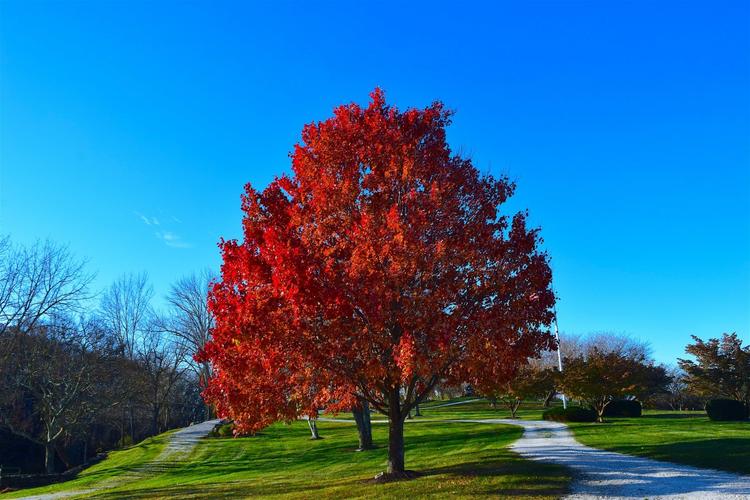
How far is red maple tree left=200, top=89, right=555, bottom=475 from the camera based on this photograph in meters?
11.0

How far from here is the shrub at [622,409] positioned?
35.8 m

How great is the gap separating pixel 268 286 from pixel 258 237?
167cm

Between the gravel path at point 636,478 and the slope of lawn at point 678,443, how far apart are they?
806 millimetres

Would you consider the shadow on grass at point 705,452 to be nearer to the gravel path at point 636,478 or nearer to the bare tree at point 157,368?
the gravel path at point 636,478

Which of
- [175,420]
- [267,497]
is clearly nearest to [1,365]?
[267,497]

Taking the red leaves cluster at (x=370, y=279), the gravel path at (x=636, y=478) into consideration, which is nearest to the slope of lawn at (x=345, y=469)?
the gravel path at (x=636, y=478)

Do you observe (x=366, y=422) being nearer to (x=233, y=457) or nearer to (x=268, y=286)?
(x=233, y=457)

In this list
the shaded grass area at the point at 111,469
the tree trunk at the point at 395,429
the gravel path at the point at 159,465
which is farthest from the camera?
the shaded grass area at the point at 111,469

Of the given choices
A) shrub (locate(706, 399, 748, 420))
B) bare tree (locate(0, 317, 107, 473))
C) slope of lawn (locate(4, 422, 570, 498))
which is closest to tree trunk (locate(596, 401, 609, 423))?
shrub (locate(706, 399, 748, 420))

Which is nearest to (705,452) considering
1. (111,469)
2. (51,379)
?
(111,469)

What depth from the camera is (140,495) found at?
53.5 feet

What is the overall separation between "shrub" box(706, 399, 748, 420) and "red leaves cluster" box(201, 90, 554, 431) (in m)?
23.9

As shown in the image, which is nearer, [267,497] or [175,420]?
[267,497]

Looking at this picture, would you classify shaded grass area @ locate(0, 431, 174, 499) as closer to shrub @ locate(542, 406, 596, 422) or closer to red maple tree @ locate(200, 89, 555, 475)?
red maple tree @ locate(200, 89, 555, 475)
